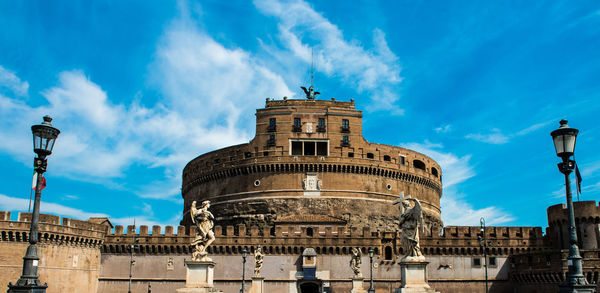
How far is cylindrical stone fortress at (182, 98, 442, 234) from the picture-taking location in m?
54.9

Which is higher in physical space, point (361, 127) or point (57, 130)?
point (361, 127)

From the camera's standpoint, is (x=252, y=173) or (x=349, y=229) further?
(x=252, y=173)

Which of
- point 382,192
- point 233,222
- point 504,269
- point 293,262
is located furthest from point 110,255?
point 504,269

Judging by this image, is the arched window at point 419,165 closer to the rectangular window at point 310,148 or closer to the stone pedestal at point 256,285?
the rectangular window at point 310,148

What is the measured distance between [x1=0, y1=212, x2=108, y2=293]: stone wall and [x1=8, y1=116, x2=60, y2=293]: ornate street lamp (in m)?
33.3

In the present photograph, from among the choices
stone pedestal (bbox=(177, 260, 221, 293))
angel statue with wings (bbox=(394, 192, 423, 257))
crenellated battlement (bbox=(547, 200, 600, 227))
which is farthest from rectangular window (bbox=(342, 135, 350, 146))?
angel statue with wings (bbox=(394, 192, 423, 257))

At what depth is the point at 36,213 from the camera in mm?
11922

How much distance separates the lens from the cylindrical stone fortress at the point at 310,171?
5488cm

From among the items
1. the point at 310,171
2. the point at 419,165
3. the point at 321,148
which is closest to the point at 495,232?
the point at 419,165

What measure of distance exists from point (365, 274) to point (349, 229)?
4991mm

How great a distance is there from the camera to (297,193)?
2162 inches

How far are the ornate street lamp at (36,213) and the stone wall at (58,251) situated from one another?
33252mm

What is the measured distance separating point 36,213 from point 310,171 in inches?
1726

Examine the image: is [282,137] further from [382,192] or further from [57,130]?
[57,130]
